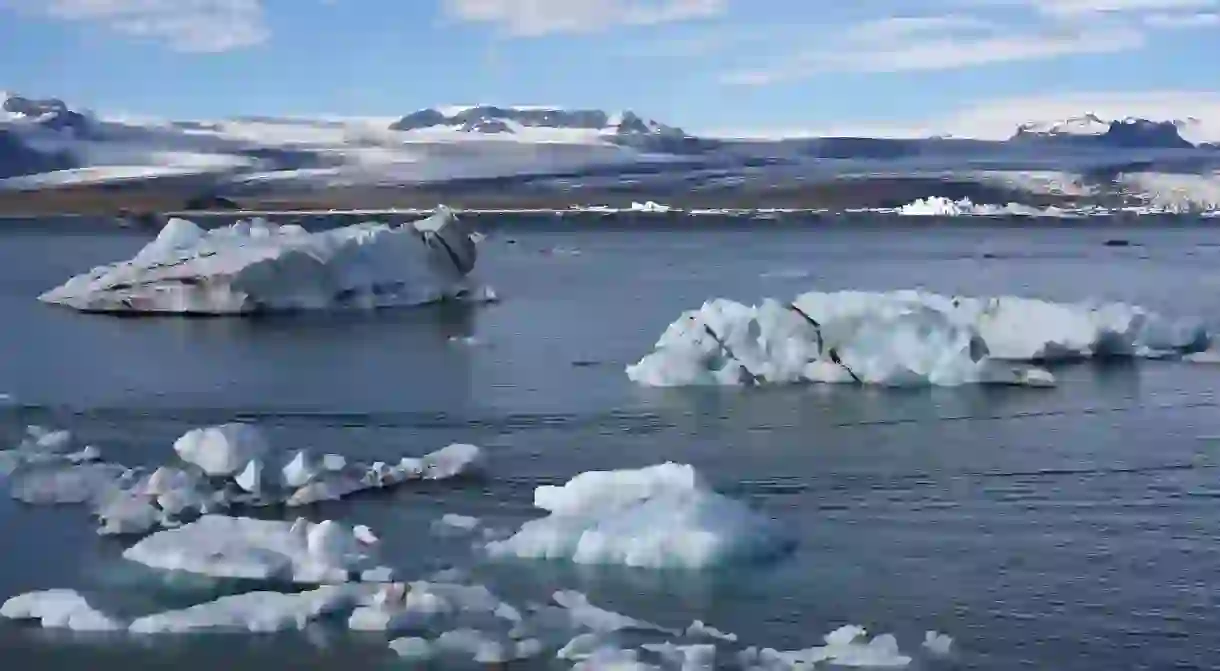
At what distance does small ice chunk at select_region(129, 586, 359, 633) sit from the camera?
20.4 feet

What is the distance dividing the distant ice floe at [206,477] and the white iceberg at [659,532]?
→ 162 centimetres

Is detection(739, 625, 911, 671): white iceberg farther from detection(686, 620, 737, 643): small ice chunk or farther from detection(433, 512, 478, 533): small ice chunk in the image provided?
detection(433, 512, 478, 533): small ice chunk

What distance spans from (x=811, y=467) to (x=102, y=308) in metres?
12.4

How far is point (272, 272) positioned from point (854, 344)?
333 inches

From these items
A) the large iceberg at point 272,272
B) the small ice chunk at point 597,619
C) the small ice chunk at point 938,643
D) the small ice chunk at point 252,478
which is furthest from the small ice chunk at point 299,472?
the large iceberg at point 272,272

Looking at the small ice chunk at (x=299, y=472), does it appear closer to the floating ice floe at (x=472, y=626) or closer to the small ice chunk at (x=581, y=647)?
the floating ice floe at (x=472, y=626)

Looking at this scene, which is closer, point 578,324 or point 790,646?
point 790,646

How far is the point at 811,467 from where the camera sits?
9.50 meters

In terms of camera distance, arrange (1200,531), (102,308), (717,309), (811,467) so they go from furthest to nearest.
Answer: (102,308) → (717,309) → (811,467) → (1200,531)

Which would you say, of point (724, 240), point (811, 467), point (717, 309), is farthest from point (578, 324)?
point (724, 240)

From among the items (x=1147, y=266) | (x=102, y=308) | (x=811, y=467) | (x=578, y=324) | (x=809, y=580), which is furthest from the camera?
(x=1147, y=266)

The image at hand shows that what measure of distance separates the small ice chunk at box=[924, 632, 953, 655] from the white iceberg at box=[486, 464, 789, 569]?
123 centimetres

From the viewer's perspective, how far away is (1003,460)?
971 centimetres

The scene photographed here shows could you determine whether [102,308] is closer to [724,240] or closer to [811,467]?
[811,467]
